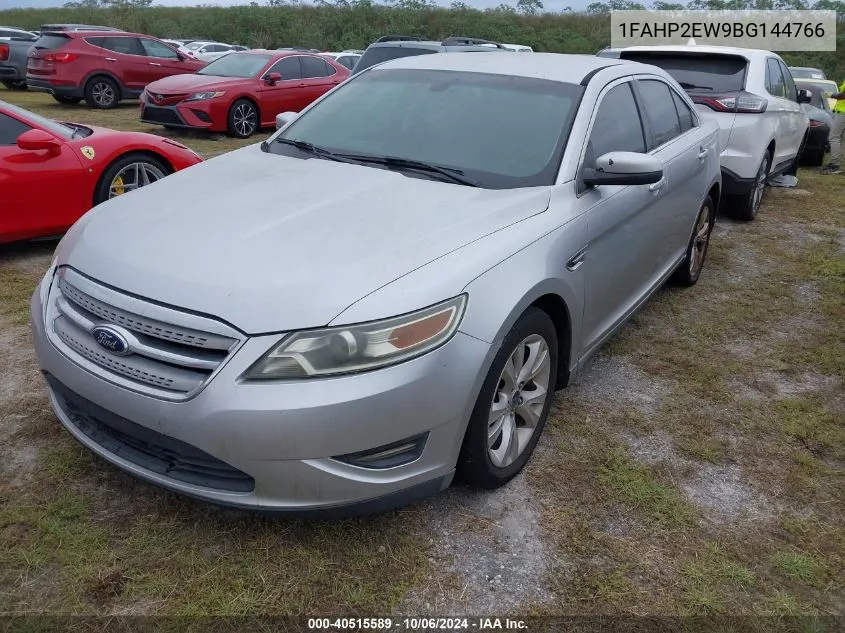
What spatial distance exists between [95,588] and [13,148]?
3.80 m

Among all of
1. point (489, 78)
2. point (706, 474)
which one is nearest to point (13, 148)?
point (489, 78)

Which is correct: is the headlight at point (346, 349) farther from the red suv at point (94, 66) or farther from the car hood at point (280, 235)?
the red suv at point (94, 66)

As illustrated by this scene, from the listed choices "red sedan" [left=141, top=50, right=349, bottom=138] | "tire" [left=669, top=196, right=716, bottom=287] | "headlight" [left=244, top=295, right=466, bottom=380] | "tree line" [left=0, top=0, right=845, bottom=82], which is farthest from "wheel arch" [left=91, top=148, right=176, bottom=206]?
"tree line" [left=0, top=0, right=845, bottom=82]

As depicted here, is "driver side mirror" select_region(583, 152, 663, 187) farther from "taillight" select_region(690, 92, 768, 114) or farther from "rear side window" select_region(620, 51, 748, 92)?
"rear side window" select_region(620, 51, 748, 92)

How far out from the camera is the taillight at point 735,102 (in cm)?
675

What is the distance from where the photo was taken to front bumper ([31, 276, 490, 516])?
2127mm

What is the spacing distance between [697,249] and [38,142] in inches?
185

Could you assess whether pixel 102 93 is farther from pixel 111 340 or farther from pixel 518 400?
pixel 518 400

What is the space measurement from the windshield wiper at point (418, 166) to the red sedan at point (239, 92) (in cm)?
865

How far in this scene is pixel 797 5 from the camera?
35.9 m

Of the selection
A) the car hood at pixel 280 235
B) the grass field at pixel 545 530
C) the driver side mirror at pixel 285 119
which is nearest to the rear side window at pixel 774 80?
the grass field at pixel 545 530

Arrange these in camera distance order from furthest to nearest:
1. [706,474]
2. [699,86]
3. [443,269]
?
[699,86], [706,474], [443,269]

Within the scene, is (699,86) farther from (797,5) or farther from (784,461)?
(797,5)

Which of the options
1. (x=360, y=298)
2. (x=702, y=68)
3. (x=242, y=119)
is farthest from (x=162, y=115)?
(x=360, y=298)
